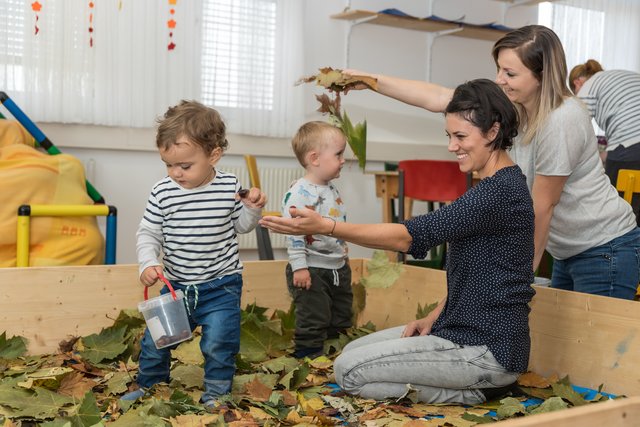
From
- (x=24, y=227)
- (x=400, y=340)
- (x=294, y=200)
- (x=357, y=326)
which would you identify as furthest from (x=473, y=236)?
(x=24, y=227)

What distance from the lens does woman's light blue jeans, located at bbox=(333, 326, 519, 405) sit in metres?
1.88

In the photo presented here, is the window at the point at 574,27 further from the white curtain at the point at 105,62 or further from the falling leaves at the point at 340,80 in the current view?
the falling leaves at the point at 340,80

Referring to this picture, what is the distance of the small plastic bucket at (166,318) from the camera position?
5.98 ft

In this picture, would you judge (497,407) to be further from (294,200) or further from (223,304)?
(294,200)

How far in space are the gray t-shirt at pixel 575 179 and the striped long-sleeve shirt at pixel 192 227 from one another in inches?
32.0

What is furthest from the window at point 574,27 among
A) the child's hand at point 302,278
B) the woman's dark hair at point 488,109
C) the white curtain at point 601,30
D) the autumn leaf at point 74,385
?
the autumn leaf at point 74,385

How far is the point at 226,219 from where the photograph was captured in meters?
2.00

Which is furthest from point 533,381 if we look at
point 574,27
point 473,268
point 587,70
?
point 574,27

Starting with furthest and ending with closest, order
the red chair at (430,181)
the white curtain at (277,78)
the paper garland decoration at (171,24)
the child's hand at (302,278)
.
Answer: the white curtain at (277,78)
the paper garland decoration at (171,24)
the red chair at (430,181)
the child's hand at (302,278)

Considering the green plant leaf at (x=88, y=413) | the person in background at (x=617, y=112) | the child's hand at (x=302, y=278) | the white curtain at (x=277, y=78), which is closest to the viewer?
the green plant leaf at (x=88, y=413)

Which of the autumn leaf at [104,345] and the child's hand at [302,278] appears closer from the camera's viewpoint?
the autumn leaf at [104,345]

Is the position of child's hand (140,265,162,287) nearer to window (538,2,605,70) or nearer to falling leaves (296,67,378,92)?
falling leaves (296,67,378,92)

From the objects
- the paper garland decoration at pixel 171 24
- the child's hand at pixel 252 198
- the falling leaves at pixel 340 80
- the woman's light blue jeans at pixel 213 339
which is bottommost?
the woman's light blue jeans at pixel 213 339

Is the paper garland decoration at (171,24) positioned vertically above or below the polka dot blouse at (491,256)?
above
